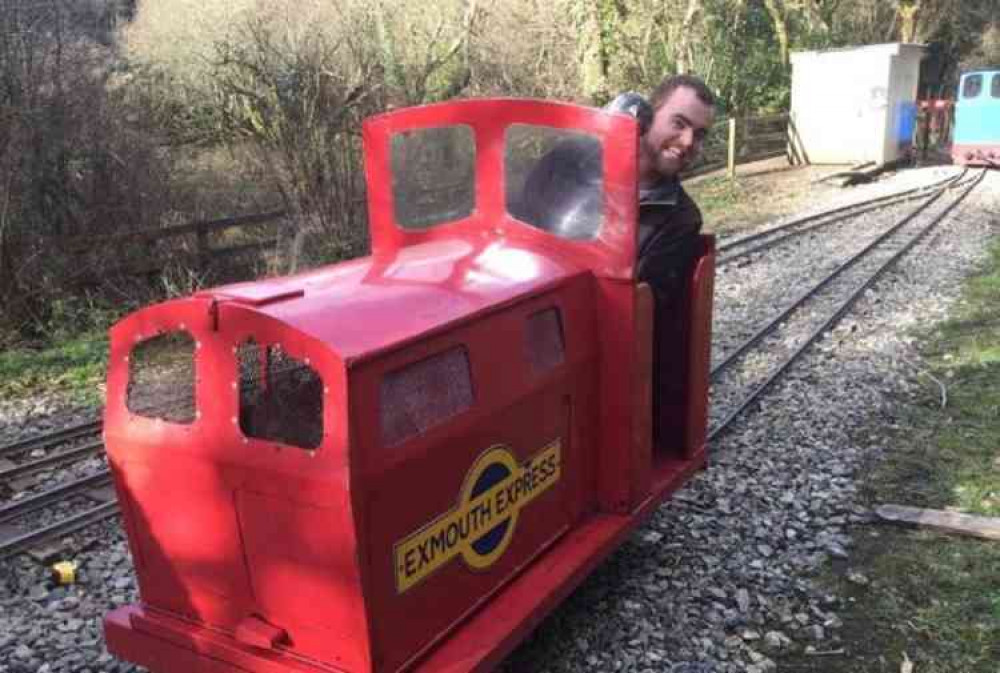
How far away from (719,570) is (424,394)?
232 centimetres

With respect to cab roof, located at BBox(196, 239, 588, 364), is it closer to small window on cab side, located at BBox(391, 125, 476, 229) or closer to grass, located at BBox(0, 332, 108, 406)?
small window on cab side, located at BBox(391, 125, 476, 229)

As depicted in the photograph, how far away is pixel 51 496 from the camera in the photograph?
5480 mm

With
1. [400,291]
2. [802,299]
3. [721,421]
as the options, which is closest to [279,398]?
[400,291]

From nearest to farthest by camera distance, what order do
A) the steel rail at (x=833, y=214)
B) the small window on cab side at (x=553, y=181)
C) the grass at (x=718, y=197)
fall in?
the small window on cab side at (x=553, y=181) < the steel rail at (x=833, y=214) < the grass at (x=718, y=197)

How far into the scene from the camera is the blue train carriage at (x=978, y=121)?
2125cm

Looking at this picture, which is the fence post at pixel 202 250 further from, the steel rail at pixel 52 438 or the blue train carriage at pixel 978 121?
the blue train carriage at pixel 978 121

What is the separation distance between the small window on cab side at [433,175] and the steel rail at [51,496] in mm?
2941

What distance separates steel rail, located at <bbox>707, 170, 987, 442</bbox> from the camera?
21.2 ft

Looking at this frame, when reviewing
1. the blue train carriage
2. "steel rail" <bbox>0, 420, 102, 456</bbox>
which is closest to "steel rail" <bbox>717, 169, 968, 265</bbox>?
the blue train carriage

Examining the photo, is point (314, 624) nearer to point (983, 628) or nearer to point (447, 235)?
point (447, 235)

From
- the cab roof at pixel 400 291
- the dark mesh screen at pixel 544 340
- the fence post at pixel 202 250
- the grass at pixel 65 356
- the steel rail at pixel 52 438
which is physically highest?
the cab roof at pixel 400 291

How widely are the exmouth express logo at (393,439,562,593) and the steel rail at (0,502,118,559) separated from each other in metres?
2.93

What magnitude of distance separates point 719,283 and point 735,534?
6376 millimetres

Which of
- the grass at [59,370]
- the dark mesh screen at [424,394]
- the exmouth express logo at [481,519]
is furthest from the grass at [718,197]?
the dark mesh screen at [424,394]
